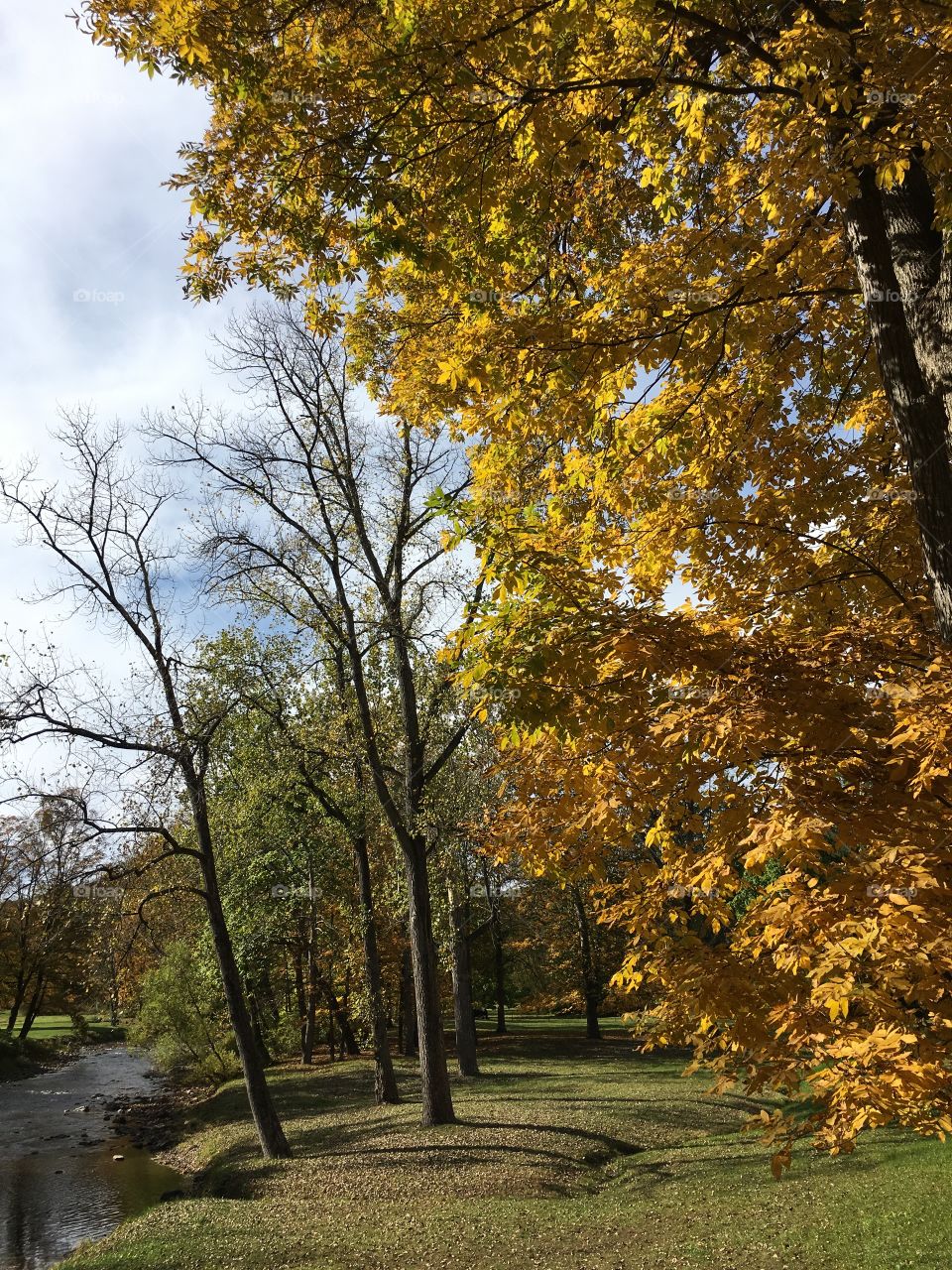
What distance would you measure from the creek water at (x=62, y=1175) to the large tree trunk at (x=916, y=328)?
14.0m

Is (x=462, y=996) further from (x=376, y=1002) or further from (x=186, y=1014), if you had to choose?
(x=186, y=1014)

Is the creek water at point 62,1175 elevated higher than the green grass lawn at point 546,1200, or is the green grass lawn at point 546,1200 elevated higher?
the green grass lawn at point 546,1200

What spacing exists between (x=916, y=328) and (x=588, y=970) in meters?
28.6

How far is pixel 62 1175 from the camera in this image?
1617cm

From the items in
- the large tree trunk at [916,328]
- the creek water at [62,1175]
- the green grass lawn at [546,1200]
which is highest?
the large tree trunk at [916,328]

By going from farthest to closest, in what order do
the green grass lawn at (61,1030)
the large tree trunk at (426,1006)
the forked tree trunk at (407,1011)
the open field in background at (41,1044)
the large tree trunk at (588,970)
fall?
the green grass lawn at (61,1030)
the open field in background at (41,1044)
the large tree trunk at (588,970)
the forked tree trunk at (407,1011)
the large tree trunk at (426,1006)

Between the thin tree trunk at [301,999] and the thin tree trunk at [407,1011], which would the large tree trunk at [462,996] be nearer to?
the thin tree trunk at [301,999]

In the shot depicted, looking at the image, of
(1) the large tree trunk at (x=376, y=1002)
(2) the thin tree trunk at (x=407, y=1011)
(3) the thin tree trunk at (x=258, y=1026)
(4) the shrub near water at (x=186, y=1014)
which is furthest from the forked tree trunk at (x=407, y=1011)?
(1) the large tree trunk at (x=376, y=1002)

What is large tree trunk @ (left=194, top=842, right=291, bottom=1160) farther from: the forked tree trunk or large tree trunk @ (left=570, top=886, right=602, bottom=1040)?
large tree trunk @ (left=570, top=886, right=602, bottom=1040)

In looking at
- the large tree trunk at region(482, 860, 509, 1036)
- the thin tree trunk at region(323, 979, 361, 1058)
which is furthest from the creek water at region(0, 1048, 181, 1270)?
the large tree trunk at region(482, 860, 509, 1036)

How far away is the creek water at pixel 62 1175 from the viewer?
12.4 metres

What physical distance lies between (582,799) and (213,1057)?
84.2ft

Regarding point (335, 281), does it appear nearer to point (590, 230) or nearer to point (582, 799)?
point (590, 230)

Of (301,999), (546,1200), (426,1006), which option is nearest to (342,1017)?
(301,999)
